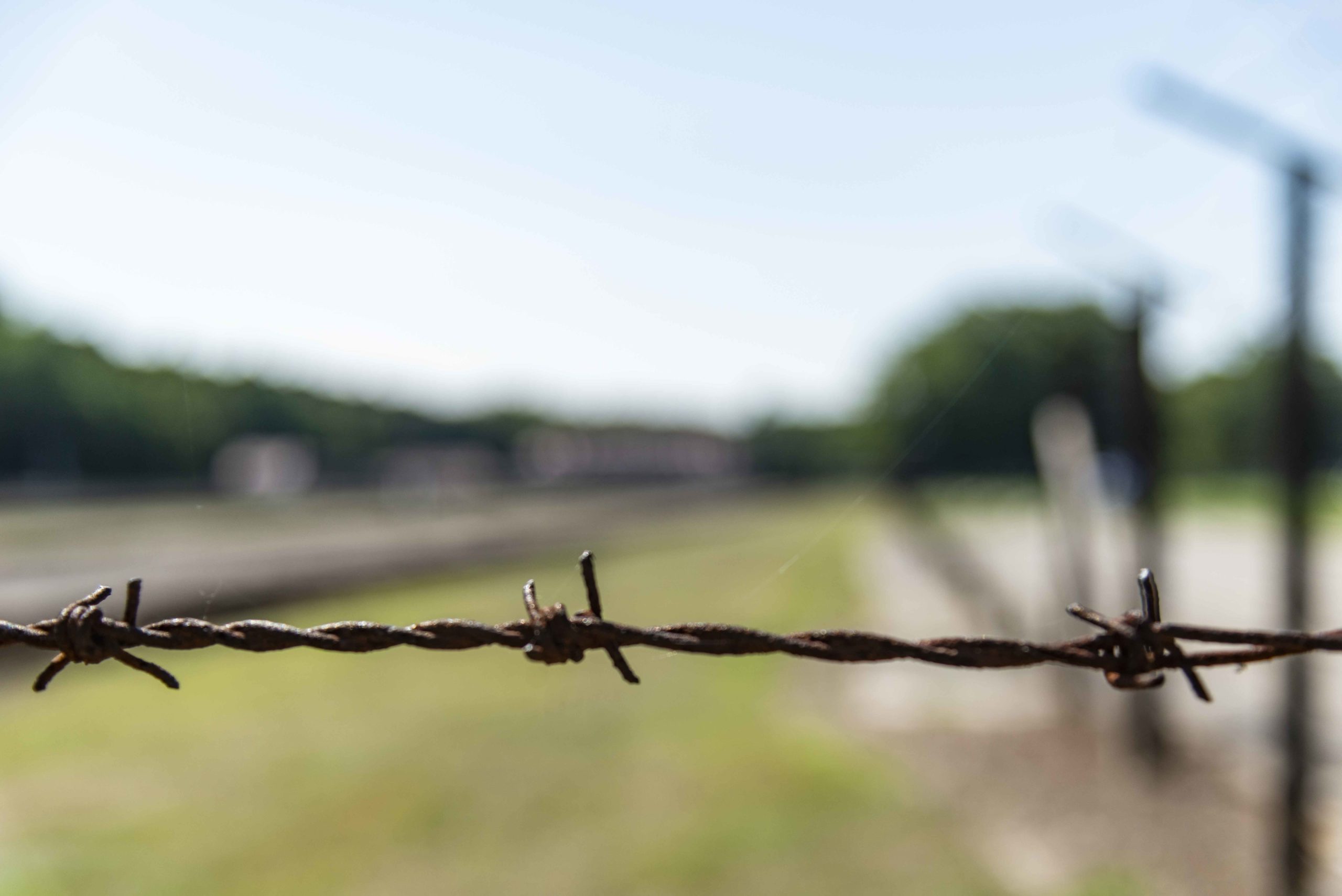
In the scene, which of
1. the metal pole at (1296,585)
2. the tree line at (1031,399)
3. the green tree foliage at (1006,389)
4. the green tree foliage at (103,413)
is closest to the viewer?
the green tree foliage at (1006,389)

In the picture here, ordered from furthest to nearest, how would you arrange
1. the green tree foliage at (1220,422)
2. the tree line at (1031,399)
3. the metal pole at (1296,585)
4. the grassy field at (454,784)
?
the green tree foliage at (1220,422) → the grassy field at (454,784) → the tree line at (1031,399) → the metal pole at (1296,585)

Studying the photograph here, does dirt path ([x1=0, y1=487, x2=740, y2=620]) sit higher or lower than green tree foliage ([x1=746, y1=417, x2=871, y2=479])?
lower

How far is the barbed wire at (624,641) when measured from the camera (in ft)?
4.90

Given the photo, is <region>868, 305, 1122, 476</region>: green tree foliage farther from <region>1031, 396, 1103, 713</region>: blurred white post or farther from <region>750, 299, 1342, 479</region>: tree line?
<region>1031, 396, 1103, 713</region>: blurred white post

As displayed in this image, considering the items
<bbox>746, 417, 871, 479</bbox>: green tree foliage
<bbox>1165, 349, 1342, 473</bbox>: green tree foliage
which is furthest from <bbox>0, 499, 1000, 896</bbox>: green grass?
<bbox>746, 417, 871, 479</bbox>: green tree foliage

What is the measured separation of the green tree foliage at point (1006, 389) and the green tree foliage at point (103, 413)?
14770 millimetres

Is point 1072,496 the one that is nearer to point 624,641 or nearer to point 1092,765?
point 1092,765

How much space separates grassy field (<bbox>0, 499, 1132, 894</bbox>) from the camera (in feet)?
19.9

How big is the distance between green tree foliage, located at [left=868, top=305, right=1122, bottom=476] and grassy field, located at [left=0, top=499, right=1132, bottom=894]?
108 cm

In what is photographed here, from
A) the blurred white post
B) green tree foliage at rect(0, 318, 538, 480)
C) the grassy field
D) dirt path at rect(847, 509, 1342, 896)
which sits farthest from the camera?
green tree foliage at rect(0, 318, 538, 480)

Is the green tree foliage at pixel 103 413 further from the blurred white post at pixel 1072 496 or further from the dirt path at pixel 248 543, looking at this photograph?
the blurred white post at pixel 1072 496

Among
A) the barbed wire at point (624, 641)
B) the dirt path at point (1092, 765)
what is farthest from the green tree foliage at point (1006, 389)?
the dirt path at point (1092, 765)

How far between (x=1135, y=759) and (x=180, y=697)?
9.45 metres

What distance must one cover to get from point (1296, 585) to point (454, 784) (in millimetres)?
5952
